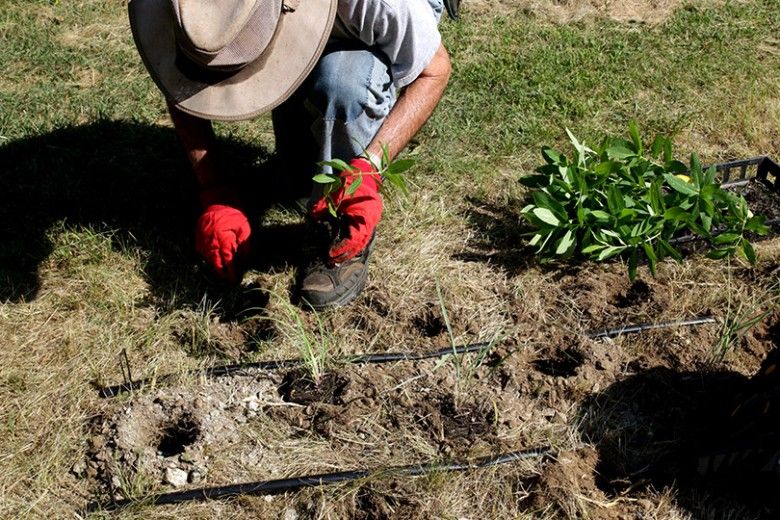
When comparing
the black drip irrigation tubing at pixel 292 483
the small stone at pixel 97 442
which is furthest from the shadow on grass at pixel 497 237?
the small stone at pixel 97 442

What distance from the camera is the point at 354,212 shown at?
9.18 feet

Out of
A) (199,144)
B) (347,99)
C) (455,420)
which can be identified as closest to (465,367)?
(455,420)

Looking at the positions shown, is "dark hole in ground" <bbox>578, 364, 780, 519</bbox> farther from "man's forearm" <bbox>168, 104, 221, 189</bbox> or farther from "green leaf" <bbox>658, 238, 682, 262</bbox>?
"man's forearm" <bbox>168, 104, 221, 189</bbox>

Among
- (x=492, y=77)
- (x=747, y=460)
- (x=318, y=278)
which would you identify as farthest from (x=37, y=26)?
(x=747, y=460)

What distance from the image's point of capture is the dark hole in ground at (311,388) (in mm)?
2543

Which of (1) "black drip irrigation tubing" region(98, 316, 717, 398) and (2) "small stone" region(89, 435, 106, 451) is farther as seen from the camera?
(1) "black drip irrigation tubing" region(98, 316, 717, 398)

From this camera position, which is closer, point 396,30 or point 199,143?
point 396,30

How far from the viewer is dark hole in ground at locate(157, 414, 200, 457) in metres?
2.46

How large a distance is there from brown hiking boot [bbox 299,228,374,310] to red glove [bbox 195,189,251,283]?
0.25 m

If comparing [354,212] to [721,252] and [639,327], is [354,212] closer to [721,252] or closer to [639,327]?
[639,327]

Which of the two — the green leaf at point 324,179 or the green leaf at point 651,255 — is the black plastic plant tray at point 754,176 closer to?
the green leaf at point 651,255

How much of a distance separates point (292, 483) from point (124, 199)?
1698 mm

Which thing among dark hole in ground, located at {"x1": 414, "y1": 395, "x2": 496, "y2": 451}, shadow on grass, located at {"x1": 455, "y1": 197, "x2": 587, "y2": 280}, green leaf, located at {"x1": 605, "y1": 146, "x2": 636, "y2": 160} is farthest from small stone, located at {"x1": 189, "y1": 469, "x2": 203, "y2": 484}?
green leaf, located at {"x1": 605, "y1": 146, "x2": 636, "y2": 160}

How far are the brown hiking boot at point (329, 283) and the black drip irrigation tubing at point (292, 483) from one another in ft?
2.39
